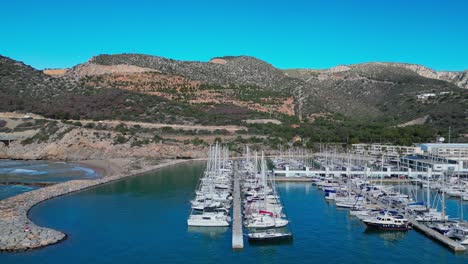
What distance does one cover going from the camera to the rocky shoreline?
2956cm

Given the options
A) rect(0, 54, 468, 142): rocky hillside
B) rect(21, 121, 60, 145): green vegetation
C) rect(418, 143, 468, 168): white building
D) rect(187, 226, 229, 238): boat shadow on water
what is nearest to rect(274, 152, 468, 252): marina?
rect(418, 143, 468, 168): white building

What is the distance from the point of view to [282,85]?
135m

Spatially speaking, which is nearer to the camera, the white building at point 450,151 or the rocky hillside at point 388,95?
the white building at point 450,151

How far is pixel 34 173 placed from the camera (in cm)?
6169

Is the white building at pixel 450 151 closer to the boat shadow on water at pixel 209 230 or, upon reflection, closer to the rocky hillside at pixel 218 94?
the rocky hillside at pixel 218 94

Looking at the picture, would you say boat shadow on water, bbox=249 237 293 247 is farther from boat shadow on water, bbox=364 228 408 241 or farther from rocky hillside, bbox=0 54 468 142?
rocky hillside, bbox=0 54 468 142

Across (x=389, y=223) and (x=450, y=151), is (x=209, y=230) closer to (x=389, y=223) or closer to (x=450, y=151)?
(x=389, y=223)

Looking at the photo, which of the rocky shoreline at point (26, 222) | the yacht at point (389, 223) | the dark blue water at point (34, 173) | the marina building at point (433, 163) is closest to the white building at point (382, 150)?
the marina building at point (433, 163)

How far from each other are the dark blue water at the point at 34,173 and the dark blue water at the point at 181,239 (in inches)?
331

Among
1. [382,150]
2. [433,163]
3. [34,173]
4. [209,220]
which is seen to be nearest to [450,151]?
[433,163]

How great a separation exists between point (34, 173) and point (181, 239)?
3634 cm

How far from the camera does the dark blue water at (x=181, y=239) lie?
28703 millimetres

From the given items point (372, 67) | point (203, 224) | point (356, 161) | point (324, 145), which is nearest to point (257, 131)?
point (324, 145)

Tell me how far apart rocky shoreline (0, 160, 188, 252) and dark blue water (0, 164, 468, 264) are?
786mm
